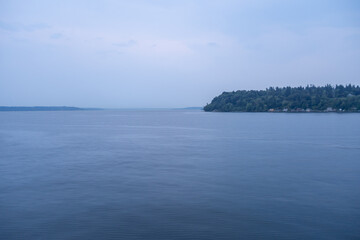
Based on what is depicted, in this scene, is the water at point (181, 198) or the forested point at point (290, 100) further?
the forested point at point (290, 100)

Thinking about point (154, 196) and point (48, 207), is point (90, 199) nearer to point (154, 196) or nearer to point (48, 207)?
point (48, 207)

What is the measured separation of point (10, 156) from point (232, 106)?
5440 inches

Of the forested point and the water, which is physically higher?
the forested point

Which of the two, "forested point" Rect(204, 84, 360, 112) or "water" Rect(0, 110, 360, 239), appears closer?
Result: "water" Rect(0, 110, 360, 239)

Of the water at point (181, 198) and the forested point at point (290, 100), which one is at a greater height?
the forested point at point (290, 100)

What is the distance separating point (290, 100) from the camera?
141 meters

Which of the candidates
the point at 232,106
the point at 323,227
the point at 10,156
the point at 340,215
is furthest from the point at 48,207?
the point at 232,106

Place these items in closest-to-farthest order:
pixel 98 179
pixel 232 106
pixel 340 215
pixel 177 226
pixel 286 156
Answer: pixel 177 226 < pixel 340 215 < pixel 98 179 < pixel 286 156 < pixel 232 106

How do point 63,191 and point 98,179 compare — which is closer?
point 63,191

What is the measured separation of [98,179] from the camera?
42.6ft

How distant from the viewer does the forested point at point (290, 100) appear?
127625 millimetres

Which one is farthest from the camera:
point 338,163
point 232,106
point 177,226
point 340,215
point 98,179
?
point 232,106

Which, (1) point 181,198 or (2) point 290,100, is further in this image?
(2) point 290,100

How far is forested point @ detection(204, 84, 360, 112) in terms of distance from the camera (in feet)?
419
